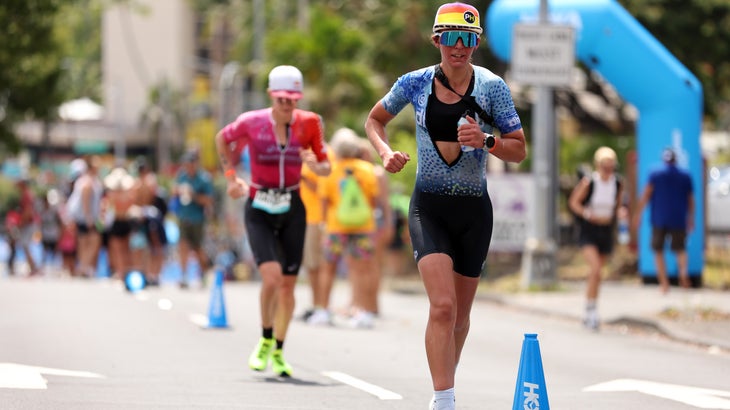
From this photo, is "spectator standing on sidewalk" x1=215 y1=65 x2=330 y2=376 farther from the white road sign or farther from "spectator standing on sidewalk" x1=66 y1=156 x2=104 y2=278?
"spectator standing on sidewalk" x1=66 y1=156 x2=104 y2=278

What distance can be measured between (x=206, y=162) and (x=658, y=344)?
71.8m

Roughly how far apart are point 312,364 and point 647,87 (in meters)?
10.9

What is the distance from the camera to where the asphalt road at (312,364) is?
9359mm

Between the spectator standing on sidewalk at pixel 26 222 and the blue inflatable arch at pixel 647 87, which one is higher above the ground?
the blue inflatable arch at pixel 647 87

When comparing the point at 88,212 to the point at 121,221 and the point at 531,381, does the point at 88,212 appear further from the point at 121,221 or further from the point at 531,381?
the point at 531,381

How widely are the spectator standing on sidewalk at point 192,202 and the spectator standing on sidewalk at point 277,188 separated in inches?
443

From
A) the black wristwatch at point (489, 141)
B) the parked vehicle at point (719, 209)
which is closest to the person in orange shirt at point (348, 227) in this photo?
the black wristwatch at point (489, 141)

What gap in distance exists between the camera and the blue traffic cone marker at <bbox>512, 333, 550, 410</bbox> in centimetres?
741

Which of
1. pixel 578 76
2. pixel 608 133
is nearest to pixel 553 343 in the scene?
pixel 578 76

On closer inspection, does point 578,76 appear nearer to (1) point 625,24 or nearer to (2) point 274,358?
(1) point 625,24

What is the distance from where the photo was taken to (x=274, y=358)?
35.1 ft

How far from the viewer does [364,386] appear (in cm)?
1018

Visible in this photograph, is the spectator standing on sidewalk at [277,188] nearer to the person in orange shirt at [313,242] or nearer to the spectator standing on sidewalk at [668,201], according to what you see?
the person in orange shirt at [313,242]

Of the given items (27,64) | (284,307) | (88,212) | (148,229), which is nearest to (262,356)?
(284,307)
